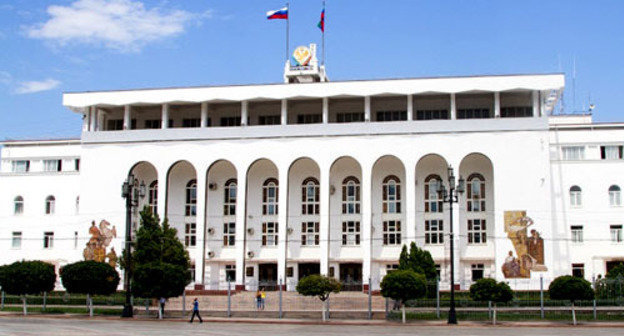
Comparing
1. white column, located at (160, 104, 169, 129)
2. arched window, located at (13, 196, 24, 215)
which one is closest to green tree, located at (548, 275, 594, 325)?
white column, located at (160, 104, 169, 129)

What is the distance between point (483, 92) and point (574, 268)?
42.0ft

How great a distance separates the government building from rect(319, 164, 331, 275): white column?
0.09m

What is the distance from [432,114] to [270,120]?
11503 millimetres

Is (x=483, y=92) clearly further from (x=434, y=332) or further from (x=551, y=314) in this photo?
(x=434, y=332)

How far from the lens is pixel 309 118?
52969mm

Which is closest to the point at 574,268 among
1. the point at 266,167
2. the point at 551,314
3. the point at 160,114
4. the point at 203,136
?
the point at 551,314

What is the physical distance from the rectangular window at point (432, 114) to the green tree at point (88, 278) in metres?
25.5

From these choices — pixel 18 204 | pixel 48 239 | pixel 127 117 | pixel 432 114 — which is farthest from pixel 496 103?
pixel 18 204

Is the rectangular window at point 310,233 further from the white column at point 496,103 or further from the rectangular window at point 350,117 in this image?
the white column at point 496,103

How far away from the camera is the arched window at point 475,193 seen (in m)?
48.9

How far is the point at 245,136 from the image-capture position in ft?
164

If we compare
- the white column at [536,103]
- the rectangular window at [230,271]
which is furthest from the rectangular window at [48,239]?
the white column at [536,103]

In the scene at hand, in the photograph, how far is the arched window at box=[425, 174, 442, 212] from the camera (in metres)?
49.2

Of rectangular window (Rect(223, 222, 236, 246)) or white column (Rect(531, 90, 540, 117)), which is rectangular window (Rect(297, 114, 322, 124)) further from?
white column (Rect(531, 90, 540, 117))
